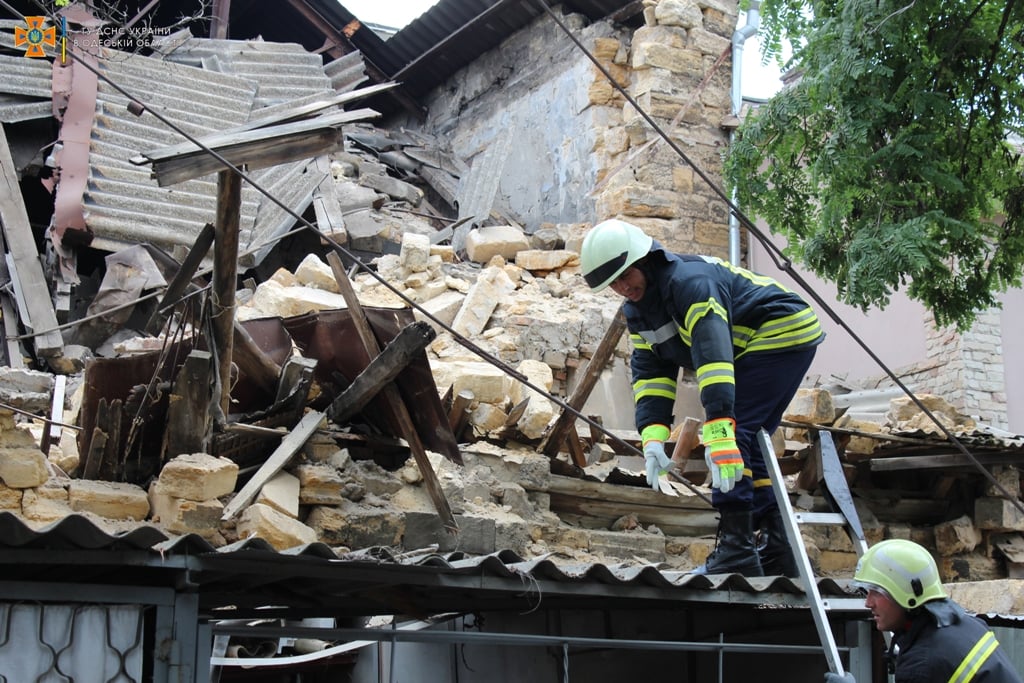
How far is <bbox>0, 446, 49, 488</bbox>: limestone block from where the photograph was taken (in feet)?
22.0

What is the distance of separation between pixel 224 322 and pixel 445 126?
10.1 meters

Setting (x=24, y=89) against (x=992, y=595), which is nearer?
(x=992, y=595)

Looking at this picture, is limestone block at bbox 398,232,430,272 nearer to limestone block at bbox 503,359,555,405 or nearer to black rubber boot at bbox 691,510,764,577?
limestone block at bbox 503,359,555,405

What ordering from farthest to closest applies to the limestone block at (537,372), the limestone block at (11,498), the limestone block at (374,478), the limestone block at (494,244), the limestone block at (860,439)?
1. the limestone block at (494,244)
2. the limestone block at (537,372)
3. the limestone block at (860,439)
4. the limestone block at (374,478)
5. the limestone block at (11,498)

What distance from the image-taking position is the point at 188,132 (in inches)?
510

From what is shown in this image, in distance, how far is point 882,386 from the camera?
1387cm

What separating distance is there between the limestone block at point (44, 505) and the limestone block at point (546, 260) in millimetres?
6209

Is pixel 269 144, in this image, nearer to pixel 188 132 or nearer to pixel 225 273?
pixel 225 273

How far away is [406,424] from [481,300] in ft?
11.7

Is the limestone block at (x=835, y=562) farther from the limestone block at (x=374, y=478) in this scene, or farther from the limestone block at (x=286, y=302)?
the limestone block at (x=286, y=302)

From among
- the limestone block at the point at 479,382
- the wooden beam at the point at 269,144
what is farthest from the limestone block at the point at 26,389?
the limestone block at the point at 479,382

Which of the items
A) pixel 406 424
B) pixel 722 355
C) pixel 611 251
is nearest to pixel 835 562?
pixel 406 424

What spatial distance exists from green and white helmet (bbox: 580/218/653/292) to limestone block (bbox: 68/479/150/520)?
2.85 meters

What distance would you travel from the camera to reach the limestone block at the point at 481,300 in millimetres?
10742
